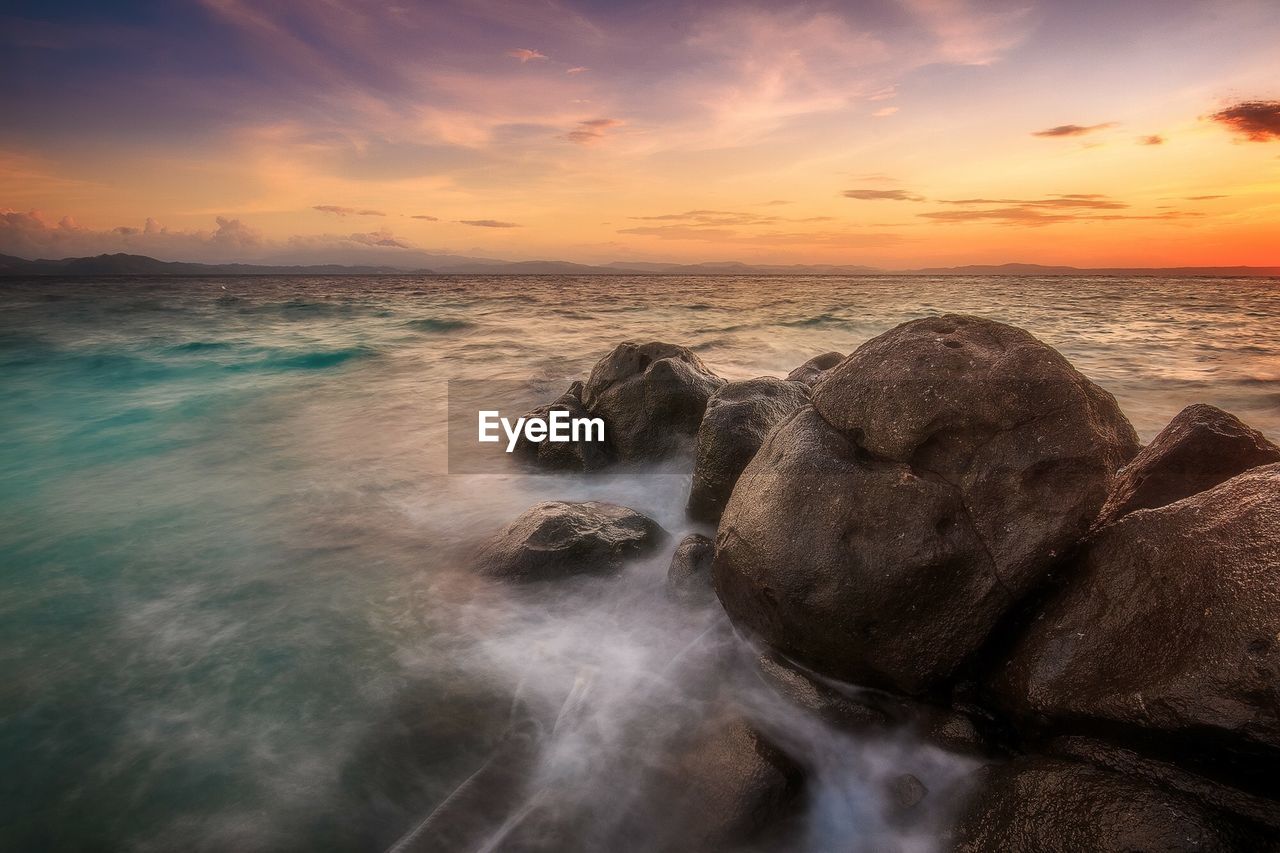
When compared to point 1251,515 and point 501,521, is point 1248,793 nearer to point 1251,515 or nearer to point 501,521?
point 1251,515

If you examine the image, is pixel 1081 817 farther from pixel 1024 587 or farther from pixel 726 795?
pixel 726 795

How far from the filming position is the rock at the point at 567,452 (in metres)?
8.49

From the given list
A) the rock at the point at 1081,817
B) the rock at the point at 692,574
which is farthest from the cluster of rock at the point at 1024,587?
the rock at the point at 692,574

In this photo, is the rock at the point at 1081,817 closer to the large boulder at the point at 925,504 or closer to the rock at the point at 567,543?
the large boulder at the point at 925,504

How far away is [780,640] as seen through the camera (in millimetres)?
4215

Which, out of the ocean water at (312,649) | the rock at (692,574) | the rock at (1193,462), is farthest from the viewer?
the rock at (692,574)

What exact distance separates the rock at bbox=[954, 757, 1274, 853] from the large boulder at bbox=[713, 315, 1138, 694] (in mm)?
710

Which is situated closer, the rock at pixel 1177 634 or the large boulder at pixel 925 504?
the rock at pixel 1177 634

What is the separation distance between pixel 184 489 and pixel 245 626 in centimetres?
453

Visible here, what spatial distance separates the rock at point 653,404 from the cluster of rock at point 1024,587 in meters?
3.53

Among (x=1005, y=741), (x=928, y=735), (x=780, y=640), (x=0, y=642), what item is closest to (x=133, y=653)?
(x=0, y=642)

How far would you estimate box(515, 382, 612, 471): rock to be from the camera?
8492mm

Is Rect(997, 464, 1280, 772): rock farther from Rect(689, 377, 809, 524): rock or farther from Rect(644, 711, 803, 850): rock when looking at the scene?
Rect(689, 377, 809, 524): rock

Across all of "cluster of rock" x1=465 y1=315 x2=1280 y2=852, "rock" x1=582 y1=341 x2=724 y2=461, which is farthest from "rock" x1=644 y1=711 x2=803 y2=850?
"rock" x1=582 y1=341 x2=724 y2=461
